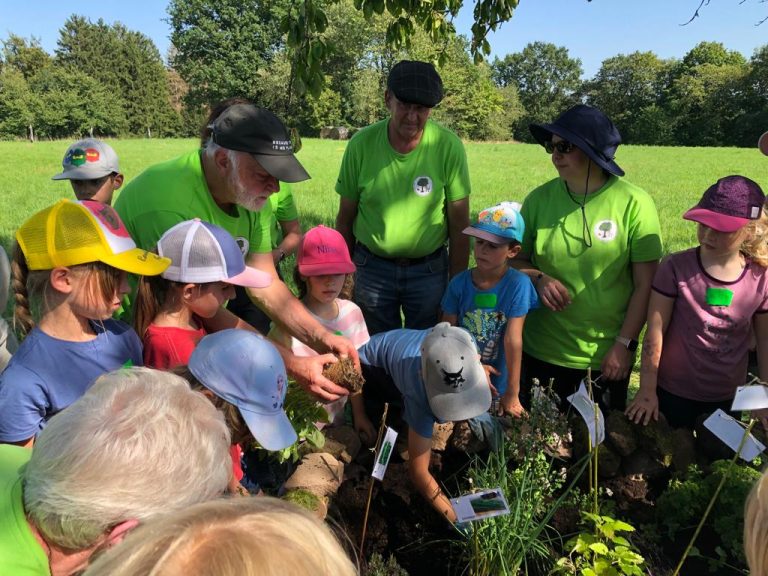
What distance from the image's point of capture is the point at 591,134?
2.54 meters

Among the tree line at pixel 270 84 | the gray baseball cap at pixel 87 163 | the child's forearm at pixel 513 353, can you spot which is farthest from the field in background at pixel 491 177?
the tree line at pixel 270 84

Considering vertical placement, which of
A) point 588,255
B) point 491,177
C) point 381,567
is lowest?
point 381,567

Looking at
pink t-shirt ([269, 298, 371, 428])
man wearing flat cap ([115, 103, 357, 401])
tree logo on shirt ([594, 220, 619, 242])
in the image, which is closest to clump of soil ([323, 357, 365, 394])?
man wearing flat cap ([115, 103, 357, 401])

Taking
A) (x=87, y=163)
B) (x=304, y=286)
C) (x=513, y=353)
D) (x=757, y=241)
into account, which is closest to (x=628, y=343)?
(x=513, y=353)

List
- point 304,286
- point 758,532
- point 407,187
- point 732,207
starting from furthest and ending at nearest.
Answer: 1. point 407,187
2. point 304,286
3. point 732,207
4. point 758,532

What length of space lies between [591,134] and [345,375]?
1.64 m

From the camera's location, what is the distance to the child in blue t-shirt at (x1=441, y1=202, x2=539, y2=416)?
8.73 feet

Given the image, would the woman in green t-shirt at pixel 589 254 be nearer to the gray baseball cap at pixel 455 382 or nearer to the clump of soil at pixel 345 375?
the gray baseball cap at pixel 455 382

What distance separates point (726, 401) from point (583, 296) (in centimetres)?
85

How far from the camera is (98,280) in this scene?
1779mm

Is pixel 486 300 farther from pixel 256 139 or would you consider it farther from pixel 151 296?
pixel 151 296

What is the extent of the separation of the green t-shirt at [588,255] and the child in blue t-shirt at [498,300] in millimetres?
148

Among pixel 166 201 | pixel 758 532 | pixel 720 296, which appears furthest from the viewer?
pixel 720 296

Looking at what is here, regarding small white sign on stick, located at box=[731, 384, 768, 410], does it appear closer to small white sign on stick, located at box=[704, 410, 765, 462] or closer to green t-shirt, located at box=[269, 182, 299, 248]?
small white sign on stick, located at box=[704, 410, 765, 462]
